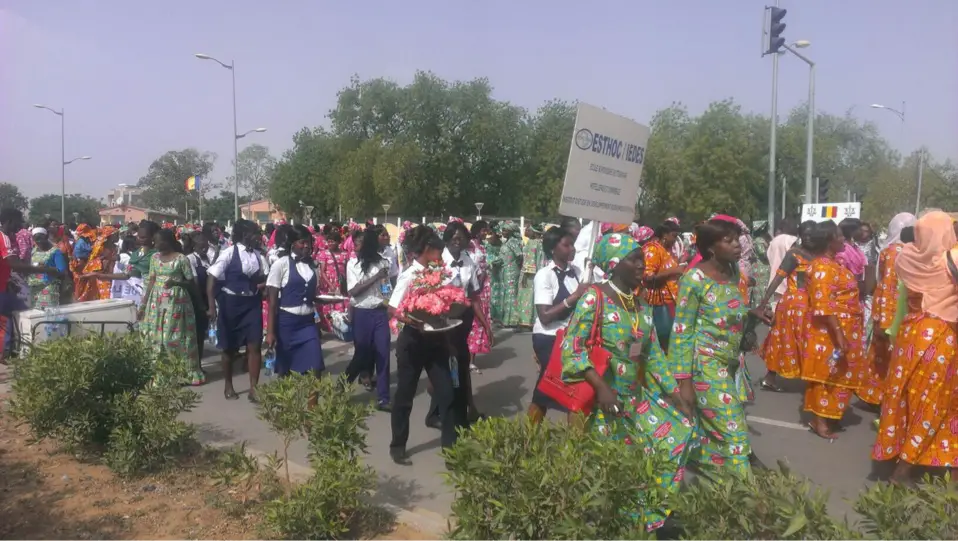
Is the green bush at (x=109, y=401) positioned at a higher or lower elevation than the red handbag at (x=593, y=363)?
lower

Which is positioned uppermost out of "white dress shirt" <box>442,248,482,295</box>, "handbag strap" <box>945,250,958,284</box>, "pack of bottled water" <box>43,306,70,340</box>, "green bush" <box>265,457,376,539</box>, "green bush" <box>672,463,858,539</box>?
"handbag strap" <box>945,250,958,284</box>

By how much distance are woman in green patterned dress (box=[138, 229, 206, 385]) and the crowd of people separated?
0.06 feet

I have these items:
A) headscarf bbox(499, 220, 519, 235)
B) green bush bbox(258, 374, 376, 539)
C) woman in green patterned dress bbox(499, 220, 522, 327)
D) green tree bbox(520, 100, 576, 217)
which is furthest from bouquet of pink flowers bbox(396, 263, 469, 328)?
green tree bbox(520, 100, 576, 217)

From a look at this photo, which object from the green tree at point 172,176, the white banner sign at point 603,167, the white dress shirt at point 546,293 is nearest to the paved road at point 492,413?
the white dress shirt at point 546,293

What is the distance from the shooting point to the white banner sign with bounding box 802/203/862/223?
54.4ft

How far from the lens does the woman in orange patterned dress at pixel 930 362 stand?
4629 mm

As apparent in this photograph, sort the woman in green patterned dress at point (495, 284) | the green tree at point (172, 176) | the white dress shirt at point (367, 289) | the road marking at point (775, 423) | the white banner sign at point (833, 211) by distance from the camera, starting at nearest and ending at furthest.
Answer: the road marking at point (775, 423) → the white dress shirt at point (367, 289) → the woman in green patterned dress at point (495, 284) → the white banner sign at point (833, 211) → the green tree at point (172, 176)

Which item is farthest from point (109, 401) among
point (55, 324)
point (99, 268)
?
point (99, 268)

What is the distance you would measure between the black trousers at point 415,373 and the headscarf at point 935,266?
3.31 meters

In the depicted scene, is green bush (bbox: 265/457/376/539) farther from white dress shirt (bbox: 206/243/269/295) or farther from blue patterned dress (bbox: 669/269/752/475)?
white dress shirt (bbox: 206/243/269/295)

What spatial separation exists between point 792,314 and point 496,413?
2903mm

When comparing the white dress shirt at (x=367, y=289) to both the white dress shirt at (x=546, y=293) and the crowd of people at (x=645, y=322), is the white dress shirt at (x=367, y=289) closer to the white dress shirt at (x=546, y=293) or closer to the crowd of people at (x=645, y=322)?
the crowd of people at (x=645, y=322)

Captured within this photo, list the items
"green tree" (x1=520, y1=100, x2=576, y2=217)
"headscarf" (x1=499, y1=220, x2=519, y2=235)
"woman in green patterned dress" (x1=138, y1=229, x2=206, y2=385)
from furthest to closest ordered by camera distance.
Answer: "green tree" (x1=520, y1=100, x2=576, y2=217), "headscarf" (x1=499, y1=220, x2=519, y2=235), "woman in green patterned dress" (x1=138, y1=229, x2=206, y2=385)

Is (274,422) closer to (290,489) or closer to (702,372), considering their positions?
(290,489)
